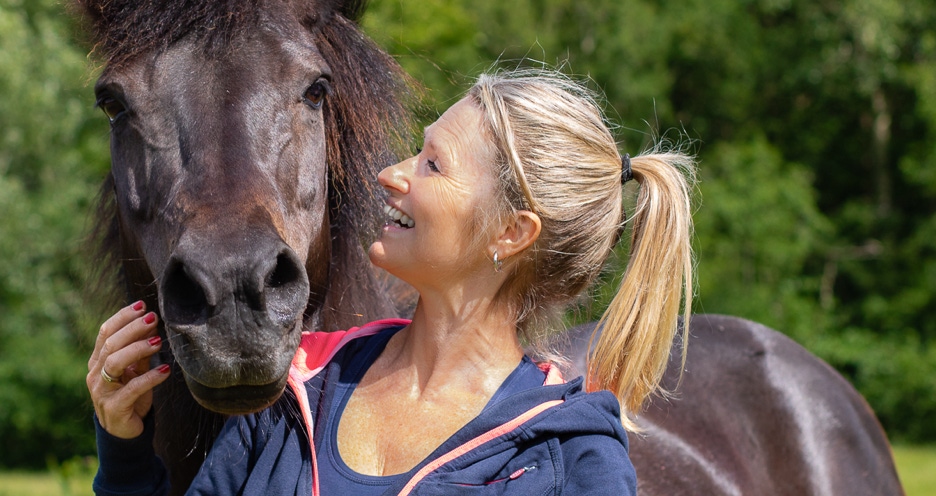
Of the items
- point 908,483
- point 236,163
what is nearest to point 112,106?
point 236,163

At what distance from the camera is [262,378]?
1.79 metres

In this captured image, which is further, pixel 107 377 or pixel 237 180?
pixel 237 180

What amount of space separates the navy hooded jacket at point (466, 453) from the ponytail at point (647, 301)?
0.15m

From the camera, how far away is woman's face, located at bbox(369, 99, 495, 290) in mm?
1962

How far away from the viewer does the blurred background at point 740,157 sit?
58.4 feet

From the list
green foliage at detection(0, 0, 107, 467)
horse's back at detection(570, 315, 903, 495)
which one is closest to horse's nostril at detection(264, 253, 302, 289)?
horse's back at detection(570, 315, 903, 495)

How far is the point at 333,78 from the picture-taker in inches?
99.5

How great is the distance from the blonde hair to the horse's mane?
0.60 m

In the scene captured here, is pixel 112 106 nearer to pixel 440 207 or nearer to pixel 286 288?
pixel 286 288

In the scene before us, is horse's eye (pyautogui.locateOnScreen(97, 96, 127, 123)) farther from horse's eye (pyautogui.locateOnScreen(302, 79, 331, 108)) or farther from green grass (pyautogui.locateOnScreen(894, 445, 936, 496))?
green grass (pyautogui.locateOnScreen(894, 445, 936, 496))

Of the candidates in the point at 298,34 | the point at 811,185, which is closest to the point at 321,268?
the point at 298,34

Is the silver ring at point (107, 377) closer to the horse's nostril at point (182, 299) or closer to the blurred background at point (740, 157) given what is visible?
the horse's nostril at point (182, 299)

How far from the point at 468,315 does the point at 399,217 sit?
0.90 feet

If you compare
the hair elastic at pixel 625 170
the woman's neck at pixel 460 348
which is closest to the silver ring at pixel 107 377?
the woman's neck at pixel 460 348
